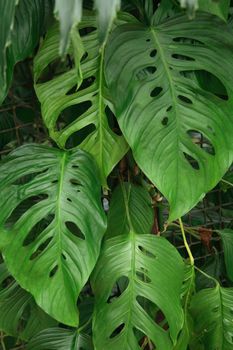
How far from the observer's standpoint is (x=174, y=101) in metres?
1.04

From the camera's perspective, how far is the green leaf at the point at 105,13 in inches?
27.3

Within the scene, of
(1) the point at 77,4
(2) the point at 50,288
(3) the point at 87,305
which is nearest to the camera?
(1) the point at 77,4

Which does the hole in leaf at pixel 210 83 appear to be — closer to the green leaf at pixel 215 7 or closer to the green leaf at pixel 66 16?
the green leaf at pixel 215 7

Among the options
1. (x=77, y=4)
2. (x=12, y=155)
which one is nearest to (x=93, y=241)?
(x=12, y=155)

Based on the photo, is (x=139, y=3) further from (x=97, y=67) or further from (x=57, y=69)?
(x=57, y=69)

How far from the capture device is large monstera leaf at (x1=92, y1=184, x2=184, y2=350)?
1064 mm

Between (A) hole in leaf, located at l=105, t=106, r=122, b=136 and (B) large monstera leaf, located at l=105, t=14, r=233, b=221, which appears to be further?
(A) hole in leaf, located at l=105, t=106, r=122, b=136

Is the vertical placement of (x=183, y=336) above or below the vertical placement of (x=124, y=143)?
below

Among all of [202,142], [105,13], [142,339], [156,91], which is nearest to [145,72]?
[156,91]

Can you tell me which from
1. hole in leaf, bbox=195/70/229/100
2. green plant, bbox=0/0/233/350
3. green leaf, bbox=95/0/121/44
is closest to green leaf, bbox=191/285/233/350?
green plant, bbox=0/0/233/350

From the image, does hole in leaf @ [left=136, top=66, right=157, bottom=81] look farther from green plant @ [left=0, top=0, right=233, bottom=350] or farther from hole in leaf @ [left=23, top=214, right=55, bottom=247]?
hole in leaf @ [left=23, top=214, right=55, bottom=247]

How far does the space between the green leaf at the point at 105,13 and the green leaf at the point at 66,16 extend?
0.03 metres

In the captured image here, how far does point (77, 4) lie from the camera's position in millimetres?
679

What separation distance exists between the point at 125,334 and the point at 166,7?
21.1 inches
